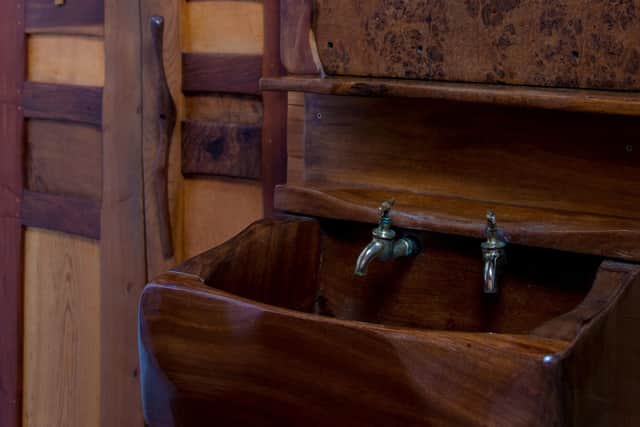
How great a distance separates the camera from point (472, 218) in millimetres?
1266

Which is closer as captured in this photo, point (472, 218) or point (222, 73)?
point (472, 218)

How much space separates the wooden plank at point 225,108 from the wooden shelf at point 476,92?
254mm

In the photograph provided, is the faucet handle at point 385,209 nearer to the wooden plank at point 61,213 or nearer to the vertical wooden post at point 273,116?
the vertical wooden post at point 273,116

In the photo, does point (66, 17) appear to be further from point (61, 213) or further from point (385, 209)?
point (385, 209)

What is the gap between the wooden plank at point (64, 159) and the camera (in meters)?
1.89

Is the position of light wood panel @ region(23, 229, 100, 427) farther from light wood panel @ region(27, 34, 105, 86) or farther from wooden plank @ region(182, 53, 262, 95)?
wooden plank @ region(182, 53, 262, 95)

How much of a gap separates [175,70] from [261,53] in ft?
0.65

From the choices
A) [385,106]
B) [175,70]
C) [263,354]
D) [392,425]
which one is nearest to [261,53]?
[175,70]

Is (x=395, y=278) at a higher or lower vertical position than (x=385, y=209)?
lower

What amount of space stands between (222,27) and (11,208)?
0.77 meters

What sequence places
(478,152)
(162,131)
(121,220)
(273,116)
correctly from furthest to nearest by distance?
(121,220), (162,131), (273,116), (478,152)

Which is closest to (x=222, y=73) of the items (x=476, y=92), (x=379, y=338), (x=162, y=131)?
→ (x=162, y=131)

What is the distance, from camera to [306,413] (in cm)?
99

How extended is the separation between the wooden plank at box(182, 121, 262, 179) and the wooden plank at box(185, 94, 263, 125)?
0.02 m
